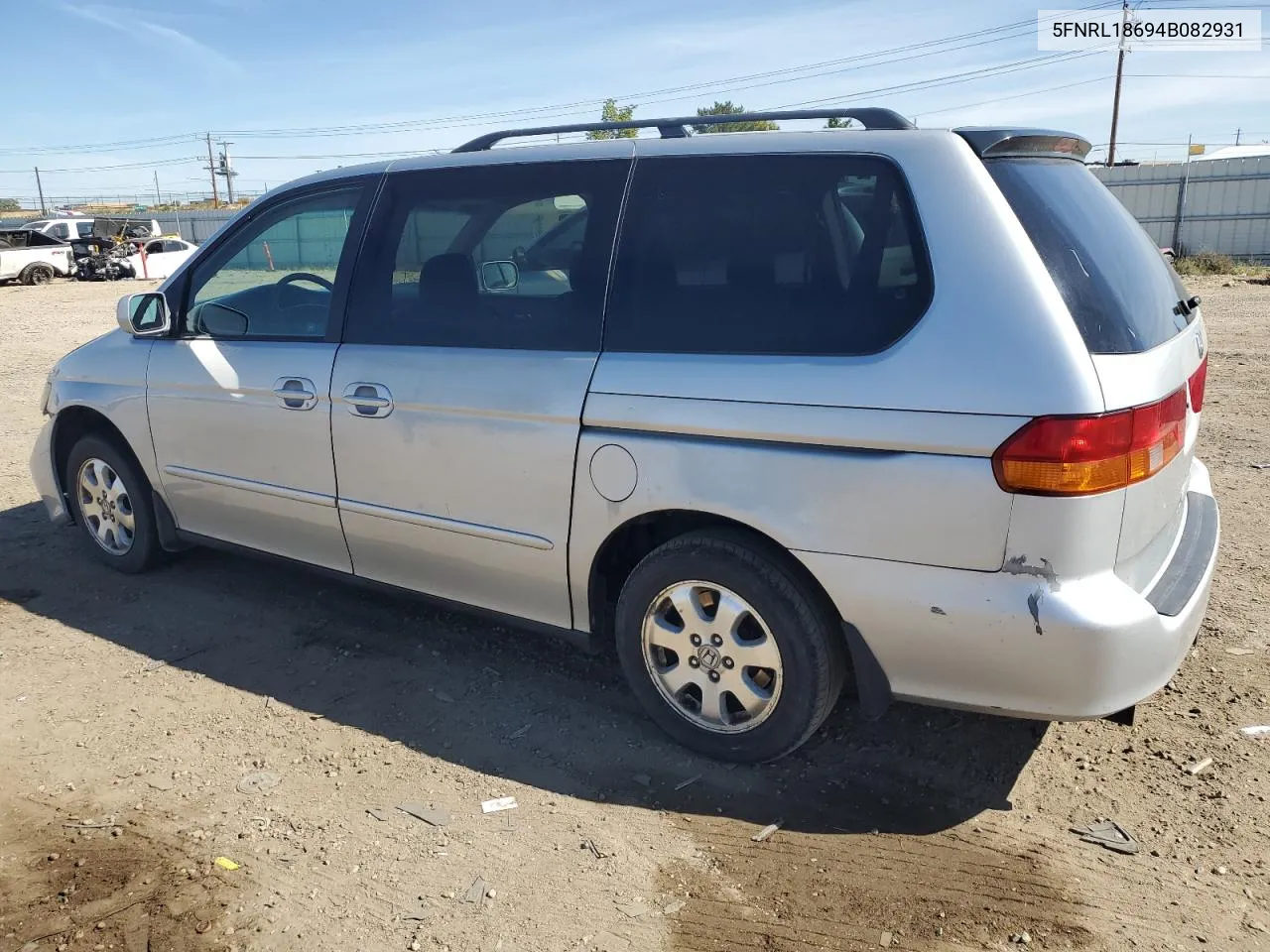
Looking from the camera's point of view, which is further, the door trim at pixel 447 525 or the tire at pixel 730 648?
the door trim at pixel 447 525

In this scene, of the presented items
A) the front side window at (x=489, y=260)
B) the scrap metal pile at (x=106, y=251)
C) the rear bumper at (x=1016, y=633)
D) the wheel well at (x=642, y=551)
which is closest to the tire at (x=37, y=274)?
the scrap metal pile at (x=106, y=251)

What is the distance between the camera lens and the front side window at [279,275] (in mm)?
4094

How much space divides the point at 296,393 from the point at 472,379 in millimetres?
940

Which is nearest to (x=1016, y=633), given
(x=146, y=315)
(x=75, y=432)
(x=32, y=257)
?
(x=146, y=315)

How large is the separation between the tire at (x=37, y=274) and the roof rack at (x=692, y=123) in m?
30.2

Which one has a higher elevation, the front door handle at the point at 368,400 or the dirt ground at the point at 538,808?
the front door handle at the point at 368,400

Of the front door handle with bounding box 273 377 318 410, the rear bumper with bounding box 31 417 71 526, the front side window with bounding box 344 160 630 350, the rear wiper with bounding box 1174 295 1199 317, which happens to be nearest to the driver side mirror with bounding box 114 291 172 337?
the front door handle with bounding box 273 377 318 410

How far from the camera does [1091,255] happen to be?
2.86m

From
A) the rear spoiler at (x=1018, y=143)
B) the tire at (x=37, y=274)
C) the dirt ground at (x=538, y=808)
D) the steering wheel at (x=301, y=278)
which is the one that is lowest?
the dirt ground at (x=538, y=808)

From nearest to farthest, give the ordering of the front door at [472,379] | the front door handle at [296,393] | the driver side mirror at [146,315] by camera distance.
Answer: the front door at [472,379] → the front door handle at [296,393] → the driver side mirror at [146,315]

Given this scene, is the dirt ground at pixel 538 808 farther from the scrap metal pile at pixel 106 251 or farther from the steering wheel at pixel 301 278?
the scrap metal pile at pixel 106 251

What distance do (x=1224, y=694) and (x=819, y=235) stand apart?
2304 millimetres

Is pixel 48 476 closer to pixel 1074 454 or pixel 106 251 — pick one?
pixel 1074 454

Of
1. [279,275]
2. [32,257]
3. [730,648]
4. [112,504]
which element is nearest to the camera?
[730,648]
